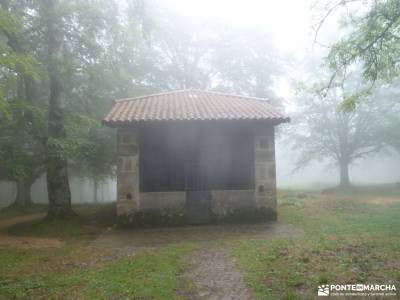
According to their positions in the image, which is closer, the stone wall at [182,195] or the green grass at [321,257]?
the green grass at [321,257]

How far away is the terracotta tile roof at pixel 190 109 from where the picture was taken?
9.56 m

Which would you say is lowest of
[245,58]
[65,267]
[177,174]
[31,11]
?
[65,267]

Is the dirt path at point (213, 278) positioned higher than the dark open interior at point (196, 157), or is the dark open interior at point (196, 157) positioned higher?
the dark open interior at point (196, 157)

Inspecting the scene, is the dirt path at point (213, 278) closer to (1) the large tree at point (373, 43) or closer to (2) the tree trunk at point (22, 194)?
(1) the large tree at point (373, 43)

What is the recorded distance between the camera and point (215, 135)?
10.3m

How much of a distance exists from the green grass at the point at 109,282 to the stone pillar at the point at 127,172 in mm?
3547

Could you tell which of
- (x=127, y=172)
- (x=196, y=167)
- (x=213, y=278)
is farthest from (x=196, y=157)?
(x=213, y=278)

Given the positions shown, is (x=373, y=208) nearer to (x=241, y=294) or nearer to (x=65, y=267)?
(x=241, y=294)

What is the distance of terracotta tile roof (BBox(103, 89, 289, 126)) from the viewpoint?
956 cm

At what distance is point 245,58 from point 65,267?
65.0 feet

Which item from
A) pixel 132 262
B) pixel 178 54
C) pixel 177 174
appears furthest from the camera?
pixel 178 54

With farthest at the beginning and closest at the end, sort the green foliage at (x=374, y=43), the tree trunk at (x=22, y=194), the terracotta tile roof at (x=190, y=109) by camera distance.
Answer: the tree trunk at (x=22, y=194) → the terracotta tile roof at (x=190, y=109) → the green foliage at (x=374, y=43)

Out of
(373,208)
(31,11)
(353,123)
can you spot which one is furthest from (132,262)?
(353,123)

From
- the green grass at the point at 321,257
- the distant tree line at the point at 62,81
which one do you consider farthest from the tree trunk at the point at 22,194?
the green grass at the point at 321,257
